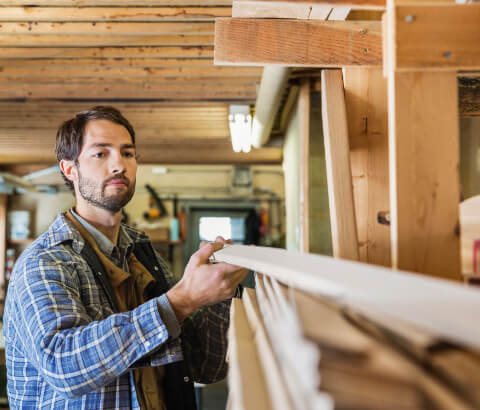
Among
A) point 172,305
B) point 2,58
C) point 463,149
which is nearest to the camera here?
point 172,305

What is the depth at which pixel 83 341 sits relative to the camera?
131 centimetres

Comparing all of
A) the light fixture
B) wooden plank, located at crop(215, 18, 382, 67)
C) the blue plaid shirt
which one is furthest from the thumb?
the light fixture

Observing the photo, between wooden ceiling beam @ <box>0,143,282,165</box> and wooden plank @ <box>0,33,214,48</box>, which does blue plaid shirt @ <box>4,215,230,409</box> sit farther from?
wooden ceiling beam @ <box>0,143,282,165</box>

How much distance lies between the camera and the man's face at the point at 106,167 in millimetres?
A: 2045

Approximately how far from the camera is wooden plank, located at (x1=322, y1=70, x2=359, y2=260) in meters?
1.03

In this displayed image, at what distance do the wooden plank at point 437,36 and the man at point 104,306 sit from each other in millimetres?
687

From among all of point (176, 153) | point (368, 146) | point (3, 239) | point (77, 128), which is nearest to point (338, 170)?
point (368, 146)

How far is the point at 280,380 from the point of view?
0.54 metres

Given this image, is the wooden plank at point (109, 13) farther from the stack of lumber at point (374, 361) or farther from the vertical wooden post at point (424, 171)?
the stack of lumber at point (374, 361)

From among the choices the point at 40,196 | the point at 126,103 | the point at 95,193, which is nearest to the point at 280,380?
the point at 95,193

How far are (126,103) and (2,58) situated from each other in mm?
1337

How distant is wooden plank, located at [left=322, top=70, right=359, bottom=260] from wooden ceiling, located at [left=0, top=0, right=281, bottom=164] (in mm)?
2214

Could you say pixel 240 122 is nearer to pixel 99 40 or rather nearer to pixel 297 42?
pixel 99 40

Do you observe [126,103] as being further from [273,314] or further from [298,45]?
[273,314]
